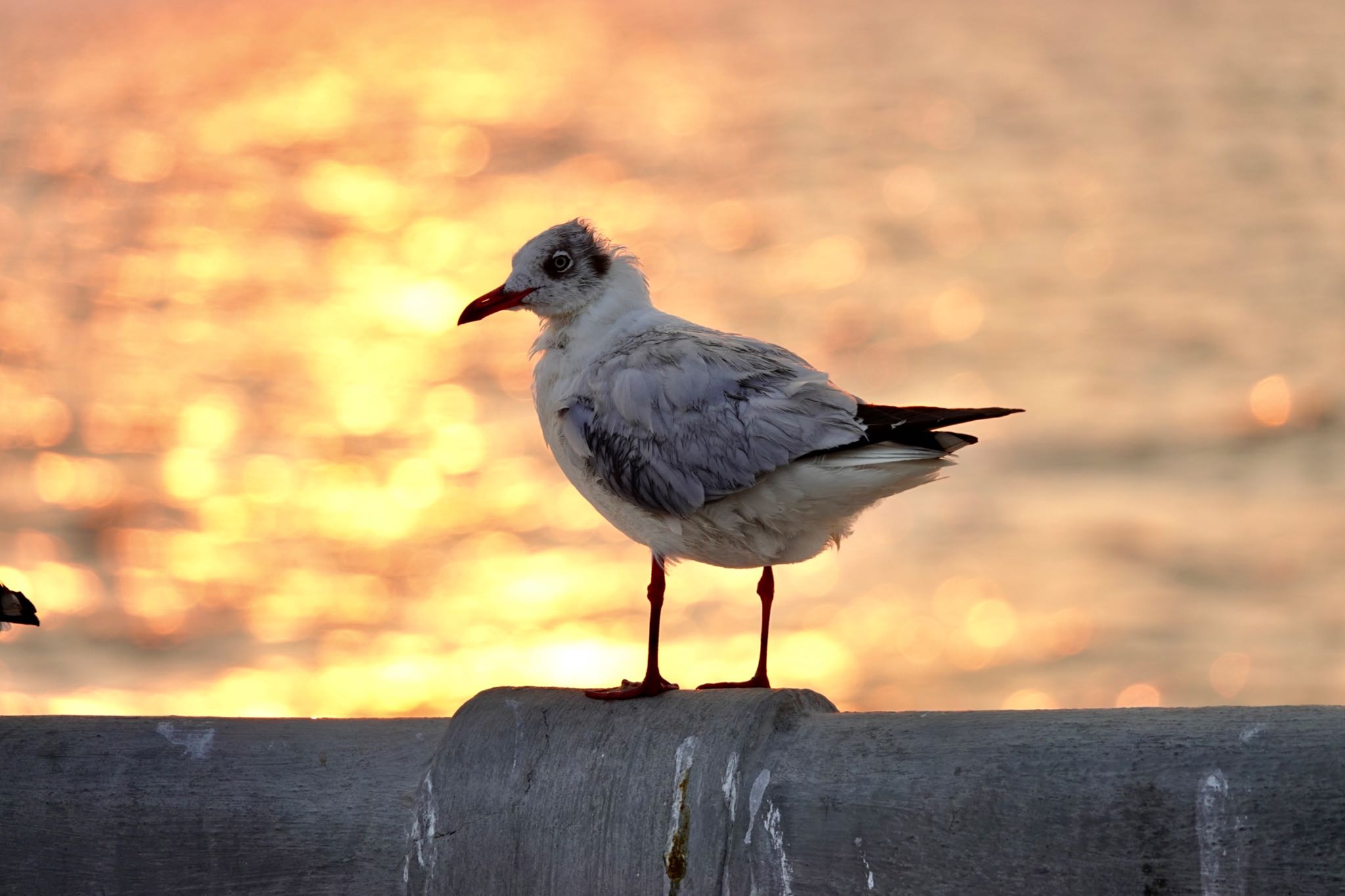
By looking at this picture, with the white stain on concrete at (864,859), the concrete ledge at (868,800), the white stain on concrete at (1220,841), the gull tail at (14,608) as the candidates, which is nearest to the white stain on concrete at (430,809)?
the concrete ledge at (868,800)

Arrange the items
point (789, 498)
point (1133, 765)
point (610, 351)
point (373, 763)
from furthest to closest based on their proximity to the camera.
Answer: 1. point (610, 351)
2. point (789, 498)
3. point (373, 763)
4. point (1133, 765)

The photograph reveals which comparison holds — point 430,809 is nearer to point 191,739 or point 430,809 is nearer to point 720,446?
point 191,739

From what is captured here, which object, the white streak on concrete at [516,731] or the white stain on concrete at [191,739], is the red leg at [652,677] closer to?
the white streak on concrete at [516,731]

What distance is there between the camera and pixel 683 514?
4234 mm

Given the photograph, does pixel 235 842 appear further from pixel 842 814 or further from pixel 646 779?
pixel 842 814

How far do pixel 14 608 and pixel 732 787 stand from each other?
196 centimetres

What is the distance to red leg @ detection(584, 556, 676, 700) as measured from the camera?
12.5 feet

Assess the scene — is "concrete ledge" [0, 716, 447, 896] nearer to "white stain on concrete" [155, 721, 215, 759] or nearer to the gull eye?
"white stain on concrete" [155, 721, 215, 759]

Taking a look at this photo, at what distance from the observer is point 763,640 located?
4535 mm

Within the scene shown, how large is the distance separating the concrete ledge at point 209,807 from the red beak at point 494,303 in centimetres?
162

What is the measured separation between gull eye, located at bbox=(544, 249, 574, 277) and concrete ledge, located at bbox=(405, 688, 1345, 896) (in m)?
1.59

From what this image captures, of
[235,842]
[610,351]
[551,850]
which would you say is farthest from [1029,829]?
[610,351]

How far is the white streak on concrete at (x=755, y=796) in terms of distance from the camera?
3162 mm

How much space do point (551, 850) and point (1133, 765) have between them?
121 cm
